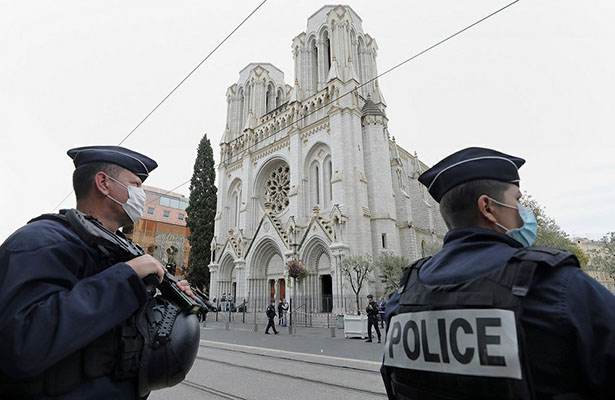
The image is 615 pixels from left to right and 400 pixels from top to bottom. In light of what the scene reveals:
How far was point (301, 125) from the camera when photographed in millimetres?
29219

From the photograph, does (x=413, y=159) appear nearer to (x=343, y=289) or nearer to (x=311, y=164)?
(x=311, y=164)

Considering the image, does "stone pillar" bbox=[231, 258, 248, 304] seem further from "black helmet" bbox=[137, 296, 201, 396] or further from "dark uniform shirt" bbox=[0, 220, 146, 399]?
"dark uniform shirt" bbox=[0, 220, 146, 399]

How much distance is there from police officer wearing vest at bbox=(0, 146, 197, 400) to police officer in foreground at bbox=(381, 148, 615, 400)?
1206 millimetres

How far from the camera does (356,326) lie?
43.7 ft

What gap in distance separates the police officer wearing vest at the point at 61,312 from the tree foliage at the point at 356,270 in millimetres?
19772

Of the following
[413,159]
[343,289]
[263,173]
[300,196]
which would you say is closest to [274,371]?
[343,289]

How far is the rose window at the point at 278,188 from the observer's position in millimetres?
31203

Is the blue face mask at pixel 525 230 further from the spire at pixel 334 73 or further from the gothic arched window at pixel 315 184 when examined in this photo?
the spire at pixel 334 73

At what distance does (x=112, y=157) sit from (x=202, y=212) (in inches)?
1473

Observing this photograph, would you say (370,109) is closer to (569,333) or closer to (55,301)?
(569,333)

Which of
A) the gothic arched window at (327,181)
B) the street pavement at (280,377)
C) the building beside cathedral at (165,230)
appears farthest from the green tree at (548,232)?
the building beside cathedral at (165,230)

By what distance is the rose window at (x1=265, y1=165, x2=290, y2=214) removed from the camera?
102ft

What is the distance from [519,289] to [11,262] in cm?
185

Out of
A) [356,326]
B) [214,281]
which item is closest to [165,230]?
[214,281]
